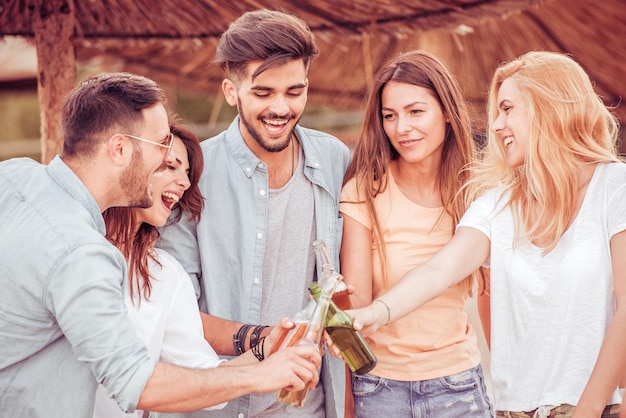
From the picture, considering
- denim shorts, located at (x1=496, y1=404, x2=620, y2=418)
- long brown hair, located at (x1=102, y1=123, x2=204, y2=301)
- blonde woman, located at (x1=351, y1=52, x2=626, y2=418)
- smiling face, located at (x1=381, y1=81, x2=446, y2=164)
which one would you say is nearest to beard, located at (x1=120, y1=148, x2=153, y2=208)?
long brown hair, located at (x1=102, y1=123, x2=204, y2=301)

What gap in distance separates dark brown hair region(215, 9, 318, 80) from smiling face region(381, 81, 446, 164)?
312 mm

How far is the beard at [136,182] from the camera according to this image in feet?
6.91

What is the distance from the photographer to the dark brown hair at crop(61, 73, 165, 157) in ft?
6.85

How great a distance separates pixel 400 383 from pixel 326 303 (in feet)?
1.58

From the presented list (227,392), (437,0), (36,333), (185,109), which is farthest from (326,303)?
(185,109)

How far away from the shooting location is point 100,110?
2.10 metres

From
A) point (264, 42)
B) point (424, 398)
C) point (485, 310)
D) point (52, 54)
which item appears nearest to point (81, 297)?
point (264, 42)

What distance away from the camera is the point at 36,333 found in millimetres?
1903

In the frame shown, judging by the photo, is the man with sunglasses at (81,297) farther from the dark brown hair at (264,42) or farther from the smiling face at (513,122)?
the smiling face at (513,122)

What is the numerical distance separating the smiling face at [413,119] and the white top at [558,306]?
512 millimetres

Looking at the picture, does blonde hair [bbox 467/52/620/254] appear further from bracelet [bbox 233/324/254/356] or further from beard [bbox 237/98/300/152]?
bracelet [bbox 233/324/254/356]

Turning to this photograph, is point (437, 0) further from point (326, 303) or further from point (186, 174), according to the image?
point (326, 303)

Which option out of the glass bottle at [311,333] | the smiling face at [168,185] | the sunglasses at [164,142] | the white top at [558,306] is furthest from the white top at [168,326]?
the white top at [558,306]

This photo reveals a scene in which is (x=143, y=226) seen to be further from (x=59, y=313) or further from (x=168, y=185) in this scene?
(x=59, y=313)
